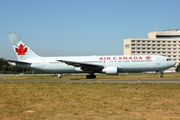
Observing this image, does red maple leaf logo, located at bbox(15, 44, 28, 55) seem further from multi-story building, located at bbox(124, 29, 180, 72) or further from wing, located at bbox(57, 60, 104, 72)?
multi-story building, located at bbox(124, 29, 180, 72)

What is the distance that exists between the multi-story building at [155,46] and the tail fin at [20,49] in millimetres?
123516

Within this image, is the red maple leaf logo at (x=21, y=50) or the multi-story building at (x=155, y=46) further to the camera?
the multi-story building at (x=155, y=46)

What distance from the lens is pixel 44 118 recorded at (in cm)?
1025

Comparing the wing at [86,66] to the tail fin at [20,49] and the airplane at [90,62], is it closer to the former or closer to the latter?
the airplane at [90,62]

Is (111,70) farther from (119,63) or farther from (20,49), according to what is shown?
(20,49)

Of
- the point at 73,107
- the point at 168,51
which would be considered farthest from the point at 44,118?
the point at 168,51

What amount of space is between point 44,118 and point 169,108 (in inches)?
225

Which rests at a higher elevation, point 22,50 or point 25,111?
point 22,50

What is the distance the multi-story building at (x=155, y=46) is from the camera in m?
167

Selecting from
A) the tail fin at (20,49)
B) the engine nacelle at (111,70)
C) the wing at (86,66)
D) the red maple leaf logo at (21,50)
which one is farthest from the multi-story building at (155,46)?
the engine nacelle at (111,70)

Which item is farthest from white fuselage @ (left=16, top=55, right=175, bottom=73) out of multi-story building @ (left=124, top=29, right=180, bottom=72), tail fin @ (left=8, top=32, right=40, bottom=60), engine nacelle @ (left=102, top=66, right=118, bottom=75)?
multi-story building @ (left=124, top=29, right=180, bottom=72)

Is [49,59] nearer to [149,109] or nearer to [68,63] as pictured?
[68,63]

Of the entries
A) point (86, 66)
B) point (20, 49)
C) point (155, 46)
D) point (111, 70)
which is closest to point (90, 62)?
point (86, 66)

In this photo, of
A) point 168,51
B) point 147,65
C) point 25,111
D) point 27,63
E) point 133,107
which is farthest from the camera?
point 168,51
